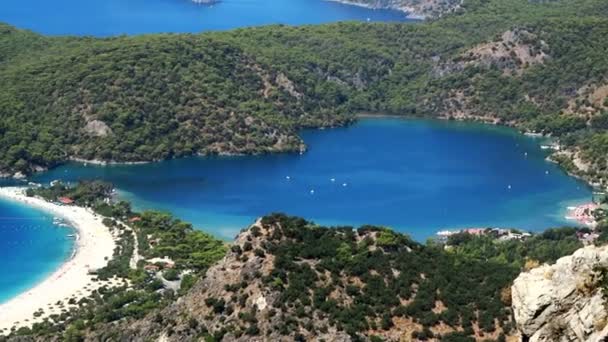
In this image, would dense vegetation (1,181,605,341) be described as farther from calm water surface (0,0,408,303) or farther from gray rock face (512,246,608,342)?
calm water surface (0,0,408,303)

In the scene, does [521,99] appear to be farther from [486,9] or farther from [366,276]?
[366,276]

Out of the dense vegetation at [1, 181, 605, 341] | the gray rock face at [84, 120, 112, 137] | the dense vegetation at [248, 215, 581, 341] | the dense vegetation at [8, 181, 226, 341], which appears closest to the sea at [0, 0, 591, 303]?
the dense vegetation at [8, 181, 226, 341]

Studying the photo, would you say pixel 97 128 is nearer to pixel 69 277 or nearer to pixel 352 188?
pixel 352 188

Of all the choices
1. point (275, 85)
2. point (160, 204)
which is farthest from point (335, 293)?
point (275, 85)

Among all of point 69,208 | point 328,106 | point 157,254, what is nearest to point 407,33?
point 328,106

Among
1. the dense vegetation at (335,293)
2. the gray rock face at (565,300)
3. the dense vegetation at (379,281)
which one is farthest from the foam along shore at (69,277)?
the gray rock face at (565,300)

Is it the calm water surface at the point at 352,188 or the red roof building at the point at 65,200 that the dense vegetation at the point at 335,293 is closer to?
the calm water surface at the point at 352,188
